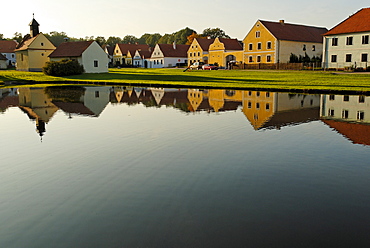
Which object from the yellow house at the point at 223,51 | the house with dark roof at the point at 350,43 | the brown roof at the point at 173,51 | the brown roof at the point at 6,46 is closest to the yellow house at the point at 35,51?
Result: the yellow house at the point at 223,51

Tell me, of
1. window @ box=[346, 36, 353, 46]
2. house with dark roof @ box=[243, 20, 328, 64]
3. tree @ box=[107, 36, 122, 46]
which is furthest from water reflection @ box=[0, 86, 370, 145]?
tree @ box=[107, 36, 122, 46]

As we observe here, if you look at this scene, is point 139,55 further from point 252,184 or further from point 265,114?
point 252,184

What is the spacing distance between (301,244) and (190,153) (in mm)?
5463

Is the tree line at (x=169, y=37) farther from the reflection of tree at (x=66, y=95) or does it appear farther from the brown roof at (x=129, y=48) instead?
the reflection of tree at (x=66, y=95)

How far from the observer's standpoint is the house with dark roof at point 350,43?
48344 millimetres

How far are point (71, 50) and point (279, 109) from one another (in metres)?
49.6

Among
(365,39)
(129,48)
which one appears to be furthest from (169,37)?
(365,39)

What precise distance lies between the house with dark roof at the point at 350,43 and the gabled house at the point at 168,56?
4892cm

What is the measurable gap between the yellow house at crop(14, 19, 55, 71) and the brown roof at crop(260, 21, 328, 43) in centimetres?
3946

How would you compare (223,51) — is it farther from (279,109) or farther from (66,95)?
(279,109)

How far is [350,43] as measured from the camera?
163 feet

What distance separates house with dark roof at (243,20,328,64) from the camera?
2477 inches

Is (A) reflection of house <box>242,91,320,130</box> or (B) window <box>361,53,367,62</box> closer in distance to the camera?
(A) reflection of house <box>242,91,320,130</box>

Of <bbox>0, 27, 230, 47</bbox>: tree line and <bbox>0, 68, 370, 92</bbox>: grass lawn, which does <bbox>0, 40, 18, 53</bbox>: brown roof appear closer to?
<bbox>0, 27, 230, 47</bbox>: tree line
